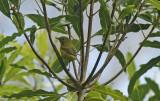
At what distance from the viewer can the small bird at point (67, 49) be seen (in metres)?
1.47

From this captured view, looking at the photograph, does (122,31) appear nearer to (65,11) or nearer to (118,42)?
(118,42)

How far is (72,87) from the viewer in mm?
1496

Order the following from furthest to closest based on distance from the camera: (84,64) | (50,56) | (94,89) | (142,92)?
(50,56), (142,92), (94,89), (84,64)

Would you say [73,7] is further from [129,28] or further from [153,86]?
[153,86]

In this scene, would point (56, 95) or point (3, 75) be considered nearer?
point (56, 95)

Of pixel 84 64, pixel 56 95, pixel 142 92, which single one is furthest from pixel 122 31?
pixel 142 92

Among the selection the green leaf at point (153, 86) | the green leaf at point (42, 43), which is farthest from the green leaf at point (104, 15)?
the green leaf at point (42, 43)

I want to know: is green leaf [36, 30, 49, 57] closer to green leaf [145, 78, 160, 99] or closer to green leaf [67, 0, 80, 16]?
Result: green leaf [145, 78, 160, 99]

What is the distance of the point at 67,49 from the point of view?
1.48m

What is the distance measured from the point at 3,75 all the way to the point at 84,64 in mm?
810

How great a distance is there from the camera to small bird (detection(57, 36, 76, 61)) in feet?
4.83

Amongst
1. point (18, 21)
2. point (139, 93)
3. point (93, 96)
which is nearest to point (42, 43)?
point (139, 93)

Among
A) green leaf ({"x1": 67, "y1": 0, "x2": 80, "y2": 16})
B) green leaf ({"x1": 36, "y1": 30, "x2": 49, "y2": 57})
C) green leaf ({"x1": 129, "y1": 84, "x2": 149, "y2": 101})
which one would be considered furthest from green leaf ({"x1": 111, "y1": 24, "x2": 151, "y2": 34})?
green leaf ({"x1": 36, "y1": 30, "x2": 49, "y2": 57})

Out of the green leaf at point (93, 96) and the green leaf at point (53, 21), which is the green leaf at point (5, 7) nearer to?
the green leaf at point (53, 21)
